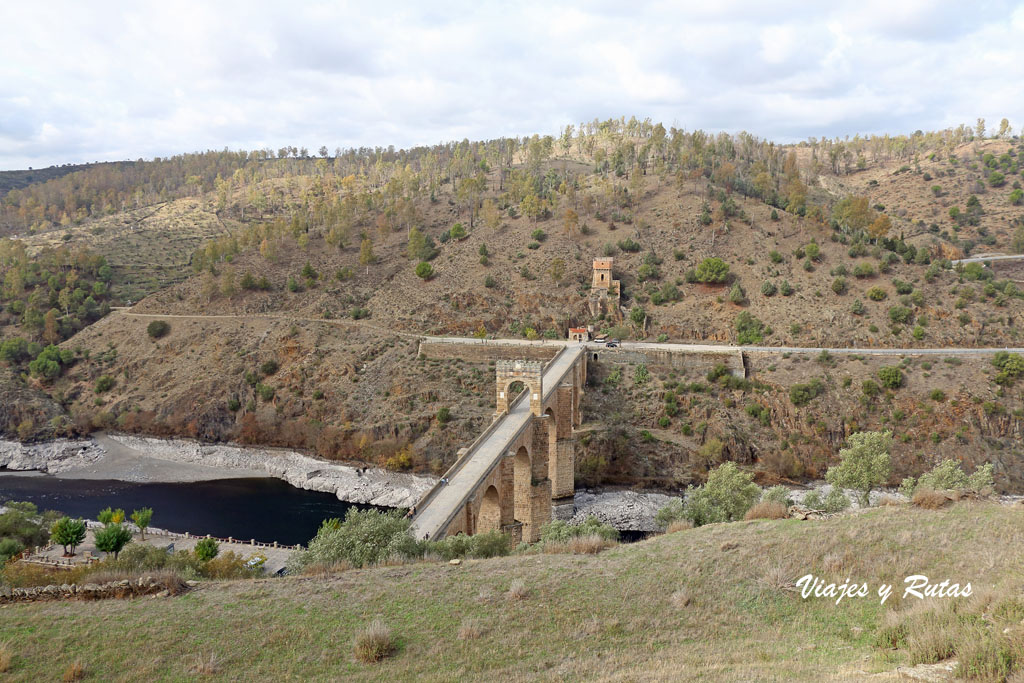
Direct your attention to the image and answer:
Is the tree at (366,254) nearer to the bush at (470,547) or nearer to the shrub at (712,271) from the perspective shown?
the shrub at (712,271)

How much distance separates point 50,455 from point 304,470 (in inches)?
874

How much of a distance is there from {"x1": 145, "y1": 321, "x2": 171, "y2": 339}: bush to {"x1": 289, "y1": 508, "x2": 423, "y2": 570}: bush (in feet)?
161

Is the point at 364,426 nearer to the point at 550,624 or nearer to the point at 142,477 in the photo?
the point at 142,477

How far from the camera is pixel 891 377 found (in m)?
40.7

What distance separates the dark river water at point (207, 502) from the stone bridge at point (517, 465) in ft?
44.9

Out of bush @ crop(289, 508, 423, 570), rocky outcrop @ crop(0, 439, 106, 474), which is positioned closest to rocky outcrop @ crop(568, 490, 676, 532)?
bush @ crop(289, 508, 423, 570)

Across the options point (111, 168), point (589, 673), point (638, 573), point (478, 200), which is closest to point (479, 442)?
point (638, 573)

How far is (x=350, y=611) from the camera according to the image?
1184cm

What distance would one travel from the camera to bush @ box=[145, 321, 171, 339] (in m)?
57.4

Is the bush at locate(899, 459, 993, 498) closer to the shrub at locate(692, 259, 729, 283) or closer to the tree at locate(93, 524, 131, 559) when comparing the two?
the shrub at locate(692, 259, 729, 283)

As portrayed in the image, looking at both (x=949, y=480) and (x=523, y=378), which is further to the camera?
(x=523, y=378)

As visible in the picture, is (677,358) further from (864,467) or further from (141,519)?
(141,519)

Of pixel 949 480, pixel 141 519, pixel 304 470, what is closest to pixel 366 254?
pixel 304 470

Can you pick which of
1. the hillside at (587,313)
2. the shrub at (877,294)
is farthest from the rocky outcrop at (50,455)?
the shrub at (877,294)
